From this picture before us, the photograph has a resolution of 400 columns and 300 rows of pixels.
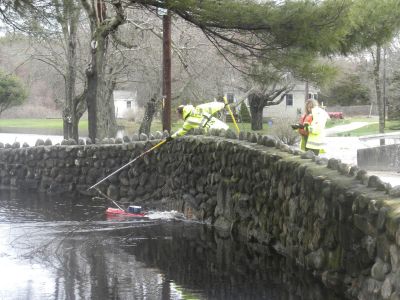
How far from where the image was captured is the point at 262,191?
31.0 feet

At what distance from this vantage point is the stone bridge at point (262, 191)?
603cm

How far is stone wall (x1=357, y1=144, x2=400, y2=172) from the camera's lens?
14.8 m

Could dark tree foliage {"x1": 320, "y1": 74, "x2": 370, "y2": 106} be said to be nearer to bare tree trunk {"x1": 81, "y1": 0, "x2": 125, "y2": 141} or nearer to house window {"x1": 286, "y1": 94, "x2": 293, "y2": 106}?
house window {"x1": 286, "y1": 94, "x2": 293, "y2": 106}

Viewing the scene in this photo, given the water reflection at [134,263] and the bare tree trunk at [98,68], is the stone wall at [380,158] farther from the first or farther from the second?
the bare tree trunk at [98,68]

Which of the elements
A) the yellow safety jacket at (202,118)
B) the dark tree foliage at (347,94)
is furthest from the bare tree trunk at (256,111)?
the yellow safety jacket at (202,118)

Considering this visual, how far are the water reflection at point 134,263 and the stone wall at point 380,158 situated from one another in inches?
194

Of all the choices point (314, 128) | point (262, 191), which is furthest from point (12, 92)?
point (262, 191)

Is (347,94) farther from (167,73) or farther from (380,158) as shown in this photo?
(167,73)

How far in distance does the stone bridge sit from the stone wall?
4215 mm

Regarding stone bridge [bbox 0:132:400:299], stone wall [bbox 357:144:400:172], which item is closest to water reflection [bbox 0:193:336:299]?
stone bridge [bbox 0:132:400:299]

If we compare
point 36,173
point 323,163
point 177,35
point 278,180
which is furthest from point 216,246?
point 177,35

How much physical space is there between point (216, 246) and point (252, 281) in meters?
2.13

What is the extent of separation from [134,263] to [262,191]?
2.05 metres

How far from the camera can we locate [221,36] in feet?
38.3
